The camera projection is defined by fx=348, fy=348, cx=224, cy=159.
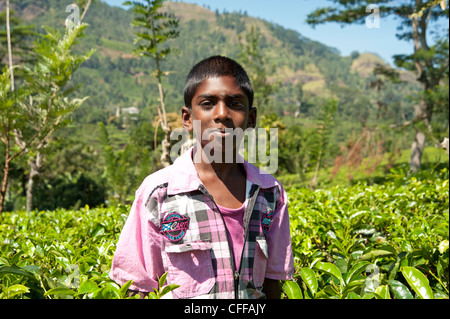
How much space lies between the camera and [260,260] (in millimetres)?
1172

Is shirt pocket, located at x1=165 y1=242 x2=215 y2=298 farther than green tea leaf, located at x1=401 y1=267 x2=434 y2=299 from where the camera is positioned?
Yes

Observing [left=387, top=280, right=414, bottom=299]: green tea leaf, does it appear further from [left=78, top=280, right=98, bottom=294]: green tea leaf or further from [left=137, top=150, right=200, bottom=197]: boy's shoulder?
[left=78, top=280, right=98, bottom=294]: green tea leaf

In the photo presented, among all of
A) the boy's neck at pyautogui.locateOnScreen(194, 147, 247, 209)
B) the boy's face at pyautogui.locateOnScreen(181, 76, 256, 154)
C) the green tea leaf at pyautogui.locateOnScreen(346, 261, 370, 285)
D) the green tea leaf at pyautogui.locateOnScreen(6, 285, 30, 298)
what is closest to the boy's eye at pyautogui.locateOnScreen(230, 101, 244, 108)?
the boy's face at pyautogui.locateOnScreen(181, 76, 256, 154)

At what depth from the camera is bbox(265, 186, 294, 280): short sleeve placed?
1.22 meters

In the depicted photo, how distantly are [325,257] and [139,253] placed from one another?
114 centimetres

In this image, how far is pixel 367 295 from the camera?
3.31 feet

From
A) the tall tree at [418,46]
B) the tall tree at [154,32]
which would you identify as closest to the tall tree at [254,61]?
the tall tree at [418,46]

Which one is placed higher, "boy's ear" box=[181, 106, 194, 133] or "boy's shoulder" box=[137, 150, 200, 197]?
"boy's ear" box=[181, 106, 194, 133]

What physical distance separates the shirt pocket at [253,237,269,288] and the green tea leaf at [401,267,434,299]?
0.42 m

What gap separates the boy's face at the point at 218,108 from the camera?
3.66 ft

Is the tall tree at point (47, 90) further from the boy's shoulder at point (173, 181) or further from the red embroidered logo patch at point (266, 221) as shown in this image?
the red embroidered logo patch at point (266, 221)

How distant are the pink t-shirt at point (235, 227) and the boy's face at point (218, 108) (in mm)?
236

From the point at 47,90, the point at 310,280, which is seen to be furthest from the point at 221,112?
the point at 47,90
